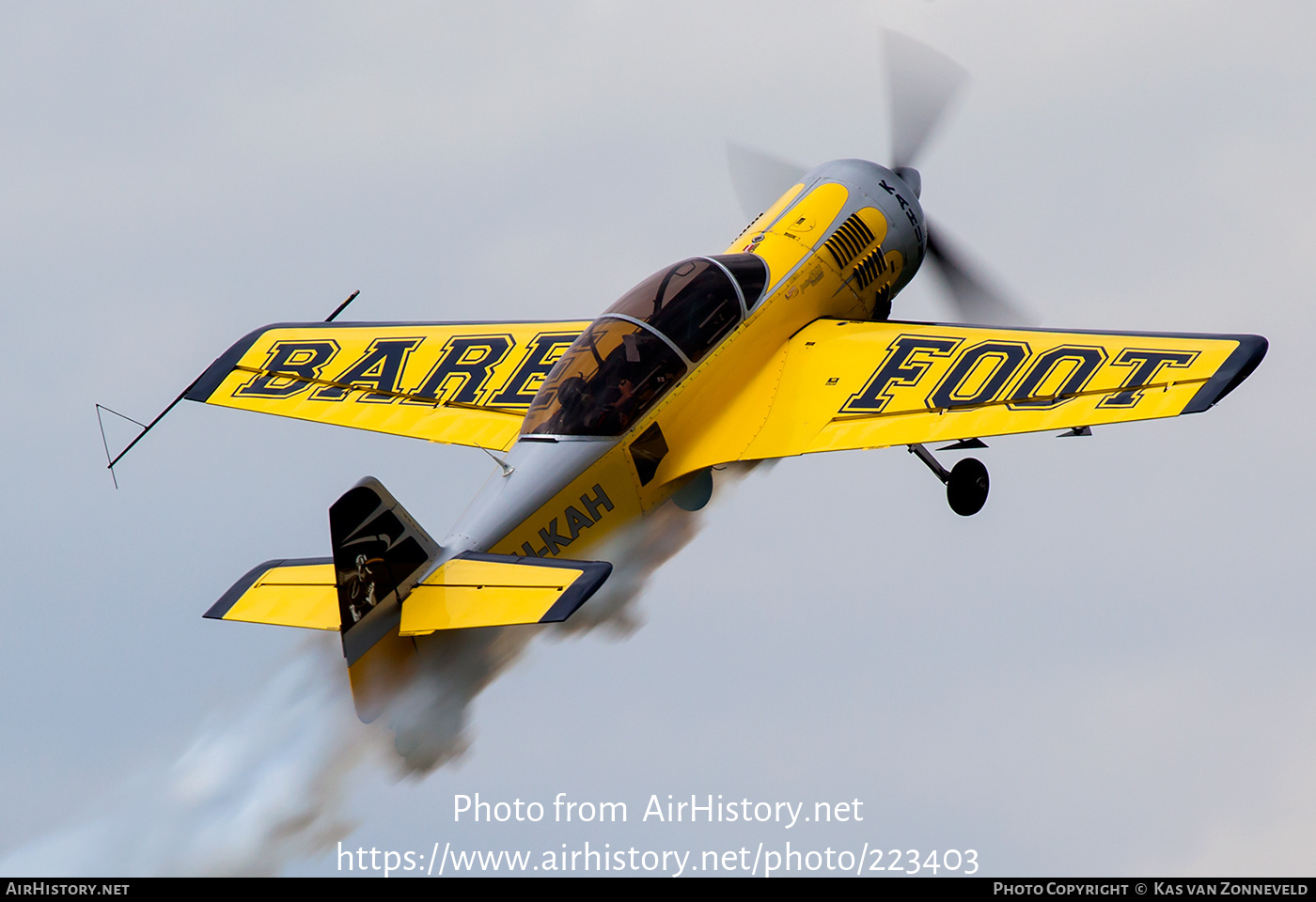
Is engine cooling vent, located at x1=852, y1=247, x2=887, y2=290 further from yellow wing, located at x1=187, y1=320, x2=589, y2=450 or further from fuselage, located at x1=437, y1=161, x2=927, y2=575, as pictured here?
yellow wing, located at x1=187, y1=320, x2=589, y2=450

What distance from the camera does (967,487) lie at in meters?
16.5

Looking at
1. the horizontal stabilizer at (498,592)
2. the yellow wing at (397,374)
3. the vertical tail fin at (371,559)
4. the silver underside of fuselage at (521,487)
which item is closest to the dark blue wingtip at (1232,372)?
the silver underside of fuselage at (521,487)

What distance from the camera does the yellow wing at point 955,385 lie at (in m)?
15.3

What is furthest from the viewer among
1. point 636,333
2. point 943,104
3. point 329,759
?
point 943,104

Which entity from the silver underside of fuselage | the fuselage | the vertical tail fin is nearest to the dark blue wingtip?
the fuselage

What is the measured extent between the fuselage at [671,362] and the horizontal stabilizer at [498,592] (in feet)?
2.71

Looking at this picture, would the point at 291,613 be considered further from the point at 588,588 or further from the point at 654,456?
the point at 654,456

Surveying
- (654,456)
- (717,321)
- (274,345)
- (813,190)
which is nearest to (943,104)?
(813,190)

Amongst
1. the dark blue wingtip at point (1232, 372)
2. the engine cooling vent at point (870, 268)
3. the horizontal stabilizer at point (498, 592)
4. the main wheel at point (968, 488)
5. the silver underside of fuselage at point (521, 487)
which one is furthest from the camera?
the engine cooling vent at point (870, 268)

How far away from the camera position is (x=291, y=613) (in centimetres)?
1320

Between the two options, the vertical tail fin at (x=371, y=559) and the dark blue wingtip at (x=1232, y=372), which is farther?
the dark blue wingtip at (x=1232, y=372)

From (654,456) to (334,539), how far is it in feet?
11.9

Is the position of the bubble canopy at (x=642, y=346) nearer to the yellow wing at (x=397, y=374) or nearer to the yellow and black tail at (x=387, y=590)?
the yellow wing at (x=397, y=374)

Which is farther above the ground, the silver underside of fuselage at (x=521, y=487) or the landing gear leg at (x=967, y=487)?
the landing gear leg at (x=967, y=487)
